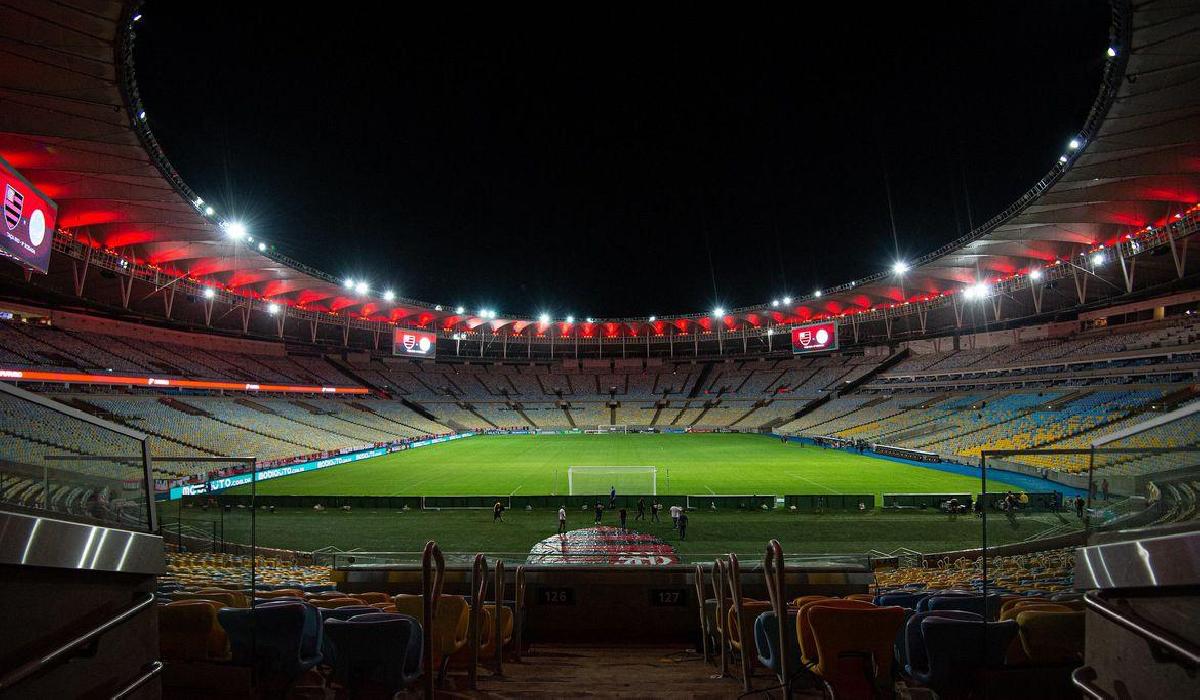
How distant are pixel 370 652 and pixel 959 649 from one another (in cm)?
344

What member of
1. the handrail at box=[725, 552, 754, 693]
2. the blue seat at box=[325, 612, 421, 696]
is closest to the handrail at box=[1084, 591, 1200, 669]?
the handrail at box=[725, 552, 754, 693]

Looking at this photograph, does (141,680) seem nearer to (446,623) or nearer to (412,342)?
(446,623)

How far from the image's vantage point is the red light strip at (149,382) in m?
27.7

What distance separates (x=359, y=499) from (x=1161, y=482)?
72.8 ft

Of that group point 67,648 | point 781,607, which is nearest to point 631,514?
point 781,607

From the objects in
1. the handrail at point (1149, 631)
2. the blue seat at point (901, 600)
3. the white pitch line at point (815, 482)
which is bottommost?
the white pitch line at point (815, 482)

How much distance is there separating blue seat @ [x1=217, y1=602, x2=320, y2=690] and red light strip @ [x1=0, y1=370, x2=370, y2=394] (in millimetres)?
33546

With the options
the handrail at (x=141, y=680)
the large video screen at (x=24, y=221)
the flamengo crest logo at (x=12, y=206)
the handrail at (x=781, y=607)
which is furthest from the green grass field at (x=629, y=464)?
the handrail at (x=141, y=680)

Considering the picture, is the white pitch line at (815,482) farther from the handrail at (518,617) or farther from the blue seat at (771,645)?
the blue seat at (771,645)

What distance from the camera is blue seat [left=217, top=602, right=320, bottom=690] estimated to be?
3.46 metres

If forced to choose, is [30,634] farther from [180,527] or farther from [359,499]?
[359,499]

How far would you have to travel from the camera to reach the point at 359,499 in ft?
69.4

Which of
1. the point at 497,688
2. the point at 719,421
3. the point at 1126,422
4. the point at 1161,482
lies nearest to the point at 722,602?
the point at 497,688

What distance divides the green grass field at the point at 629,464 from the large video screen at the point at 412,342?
14.0 metres
